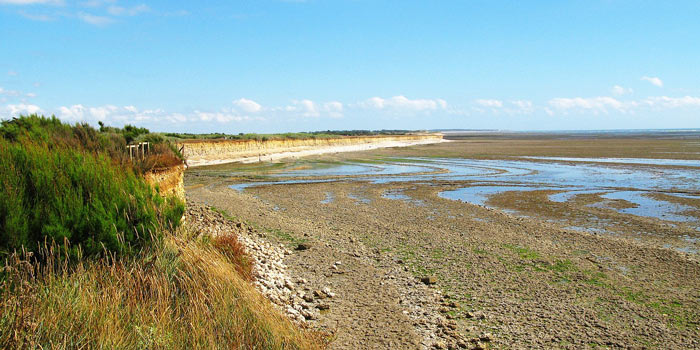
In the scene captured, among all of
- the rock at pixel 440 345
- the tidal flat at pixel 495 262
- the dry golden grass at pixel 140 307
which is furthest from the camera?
the tidal flat at pixel 495 262

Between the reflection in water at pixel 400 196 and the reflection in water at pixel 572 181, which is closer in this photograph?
the reflection in water at pixel 400 196

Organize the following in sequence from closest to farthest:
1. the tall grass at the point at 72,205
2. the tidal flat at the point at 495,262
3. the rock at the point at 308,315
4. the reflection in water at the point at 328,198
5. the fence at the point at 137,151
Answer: the tall grass at the point at 72,205, the tidal flat at the point at 495,262, the rock at the point at 308,315, the fence at the point at 137,151, the reflection in water at the point at 328,198

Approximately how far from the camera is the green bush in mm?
5613

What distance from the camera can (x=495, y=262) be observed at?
9.90 meters

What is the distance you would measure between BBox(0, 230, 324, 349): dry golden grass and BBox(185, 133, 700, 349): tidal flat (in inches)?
52.4

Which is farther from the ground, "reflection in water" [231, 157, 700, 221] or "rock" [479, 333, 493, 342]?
"rock" [479, 333, 493, 342]

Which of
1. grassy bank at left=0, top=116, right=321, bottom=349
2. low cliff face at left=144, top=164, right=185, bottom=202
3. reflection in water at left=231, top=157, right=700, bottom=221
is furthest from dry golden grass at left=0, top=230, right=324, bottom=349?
reflection in water at left=231, top=157, right=700, bottom=221

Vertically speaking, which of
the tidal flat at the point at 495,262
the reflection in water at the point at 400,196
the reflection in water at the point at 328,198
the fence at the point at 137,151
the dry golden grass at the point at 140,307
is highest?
the fence at the point at 137,151

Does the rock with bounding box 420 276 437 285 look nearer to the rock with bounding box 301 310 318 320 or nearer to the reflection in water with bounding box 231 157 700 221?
the rock with bounding box 301 310 318 320

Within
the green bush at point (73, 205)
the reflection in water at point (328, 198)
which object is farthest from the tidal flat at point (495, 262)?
the green bush at point (73, 205)

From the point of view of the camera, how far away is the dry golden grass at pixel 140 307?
15.2 ft

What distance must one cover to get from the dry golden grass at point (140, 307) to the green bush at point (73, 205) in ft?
0.79

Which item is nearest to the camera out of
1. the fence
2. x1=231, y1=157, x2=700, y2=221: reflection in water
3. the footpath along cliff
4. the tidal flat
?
the tidal flat

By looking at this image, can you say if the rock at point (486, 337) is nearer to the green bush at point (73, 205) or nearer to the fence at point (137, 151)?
the green bush at point (73, 205)
